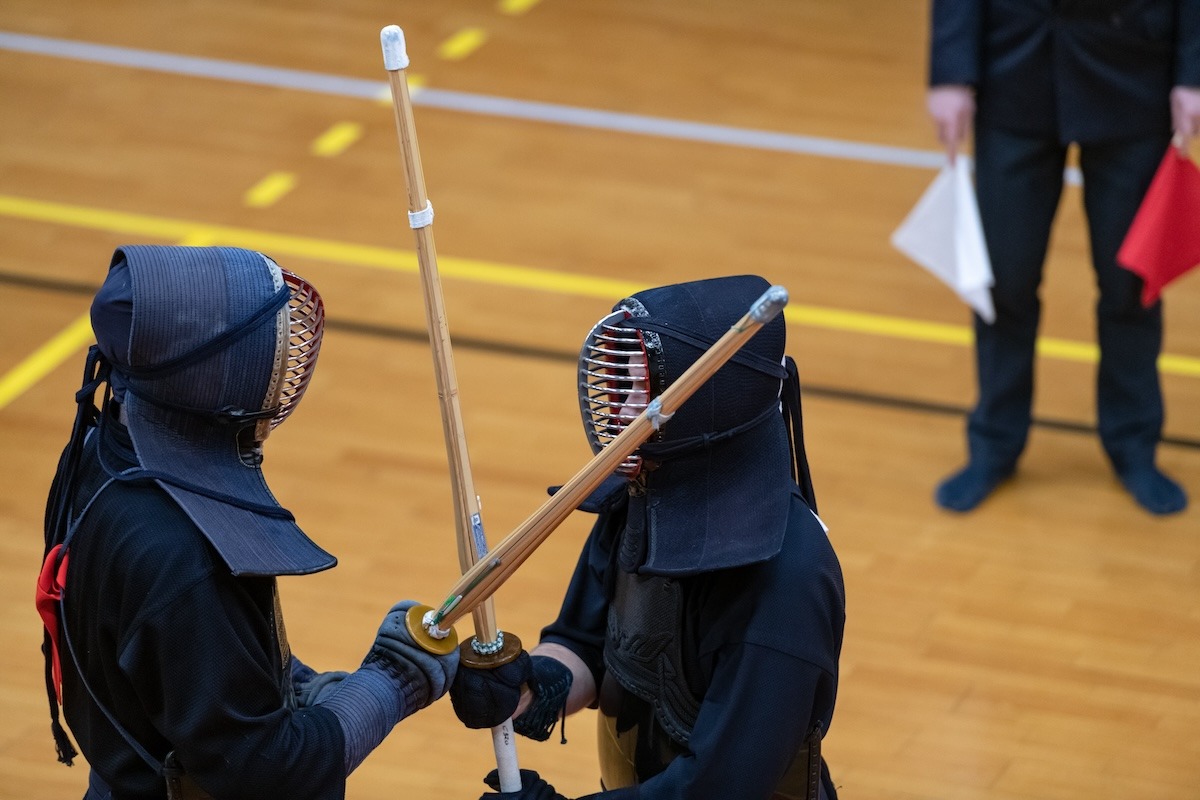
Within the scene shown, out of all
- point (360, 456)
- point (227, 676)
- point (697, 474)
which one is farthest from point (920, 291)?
point (227, 676)

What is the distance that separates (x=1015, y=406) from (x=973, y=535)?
0.41 m

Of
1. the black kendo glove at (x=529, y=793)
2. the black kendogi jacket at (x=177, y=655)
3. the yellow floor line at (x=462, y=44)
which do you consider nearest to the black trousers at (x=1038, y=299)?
the black kendo glove at (x=529, y=793)

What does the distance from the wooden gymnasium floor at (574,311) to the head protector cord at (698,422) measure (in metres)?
1.50

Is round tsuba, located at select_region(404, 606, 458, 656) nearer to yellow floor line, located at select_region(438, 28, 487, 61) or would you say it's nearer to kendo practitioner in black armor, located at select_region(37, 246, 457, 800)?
kendo practitioner in black armor, located at select_region(37, 246, 457, 800)

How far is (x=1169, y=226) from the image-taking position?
13.3 ft

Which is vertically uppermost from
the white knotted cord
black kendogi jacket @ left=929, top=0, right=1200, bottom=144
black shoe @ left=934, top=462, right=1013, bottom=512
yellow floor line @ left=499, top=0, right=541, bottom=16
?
the white knotted cord

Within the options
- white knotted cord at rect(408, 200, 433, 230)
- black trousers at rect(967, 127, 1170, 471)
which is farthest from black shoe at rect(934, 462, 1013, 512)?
white knotted cord at rect(408, 200, 433, 230)

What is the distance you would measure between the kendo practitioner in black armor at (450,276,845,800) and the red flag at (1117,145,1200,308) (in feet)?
6.98

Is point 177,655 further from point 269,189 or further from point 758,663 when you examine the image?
point 269,189

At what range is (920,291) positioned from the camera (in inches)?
213

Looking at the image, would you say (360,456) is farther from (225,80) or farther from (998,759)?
(225,80)

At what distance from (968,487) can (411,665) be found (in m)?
2.51

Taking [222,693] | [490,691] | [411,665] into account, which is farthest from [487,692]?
[222,693]

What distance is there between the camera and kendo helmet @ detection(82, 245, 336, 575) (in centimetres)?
202
